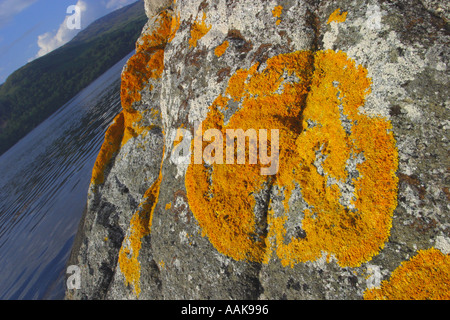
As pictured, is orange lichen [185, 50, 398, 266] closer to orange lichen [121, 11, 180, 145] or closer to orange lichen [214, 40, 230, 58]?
orange lichen [214, 40, 230, 58]

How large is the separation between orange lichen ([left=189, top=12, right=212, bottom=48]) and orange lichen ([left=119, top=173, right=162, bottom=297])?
4.39m

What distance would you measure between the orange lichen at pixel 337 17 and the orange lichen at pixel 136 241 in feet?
19.8

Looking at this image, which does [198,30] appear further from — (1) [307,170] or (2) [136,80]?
(1) [307,170]

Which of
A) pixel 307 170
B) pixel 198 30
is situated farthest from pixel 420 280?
pixel 198 30

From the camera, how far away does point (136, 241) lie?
666 cm

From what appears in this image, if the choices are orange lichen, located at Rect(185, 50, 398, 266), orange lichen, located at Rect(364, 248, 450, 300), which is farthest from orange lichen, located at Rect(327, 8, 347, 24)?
orange lichen, located at Rect(364, 248, 450, 300)

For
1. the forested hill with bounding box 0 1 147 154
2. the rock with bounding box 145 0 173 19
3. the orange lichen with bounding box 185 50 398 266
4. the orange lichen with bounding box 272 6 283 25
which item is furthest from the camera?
the forested hill with bounding box 0 1 147 154

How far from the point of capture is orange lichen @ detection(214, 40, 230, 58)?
641cm

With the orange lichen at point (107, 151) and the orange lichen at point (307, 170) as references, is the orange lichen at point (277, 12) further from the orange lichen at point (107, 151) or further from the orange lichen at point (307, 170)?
the orange lichen at point (107, 151)

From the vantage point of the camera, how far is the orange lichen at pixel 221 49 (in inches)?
252

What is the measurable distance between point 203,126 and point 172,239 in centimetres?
282
